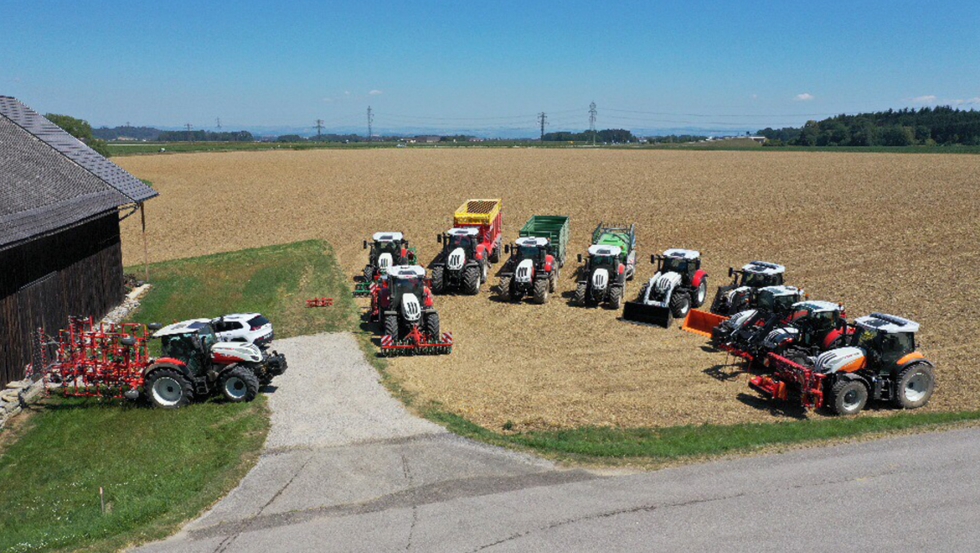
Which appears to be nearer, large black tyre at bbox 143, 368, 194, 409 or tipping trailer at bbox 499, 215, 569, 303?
large black tyre at bbox 143, 368, 194, 409

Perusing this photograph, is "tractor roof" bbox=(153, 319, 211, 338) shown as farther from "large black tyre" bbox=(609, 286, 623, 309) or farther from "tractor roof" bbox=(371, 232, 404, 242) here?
"large black tyre" bbox=(609, 286, 623, 309)

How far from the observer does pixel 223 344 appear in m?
16.3

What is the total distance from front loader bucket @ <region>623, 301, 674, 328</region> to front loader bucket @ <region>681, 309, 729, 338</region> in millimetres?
581

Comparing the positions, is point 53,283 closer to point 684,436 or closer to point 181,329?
point 181,329

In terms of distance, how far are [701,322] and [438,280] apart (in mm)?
9680

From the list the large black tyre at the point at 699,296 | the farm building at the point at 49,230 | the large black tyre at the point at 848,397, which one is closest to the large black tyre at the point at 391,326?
the farm building at the point at 49,230

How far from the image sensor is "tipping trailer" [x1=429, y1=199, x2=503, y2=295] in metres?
25.7

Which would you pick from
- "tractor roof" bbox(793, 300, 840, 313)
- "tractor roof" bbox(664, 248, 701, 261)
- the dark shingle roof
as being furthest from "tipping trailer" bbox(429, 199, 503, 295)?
"tractor roof" bbox(793, 300, 840, 313)

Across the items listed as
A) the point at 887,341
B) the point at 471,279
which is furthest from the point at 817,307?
the point at 471,279

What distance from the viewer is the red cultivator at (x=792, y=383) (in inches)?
591

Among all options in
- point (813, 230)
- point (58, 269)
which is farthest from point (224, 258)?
point (813, 230)

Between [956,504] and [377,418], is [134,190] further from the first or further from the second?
[956,504]

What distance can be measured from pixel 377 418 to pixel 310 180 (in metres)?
54.1

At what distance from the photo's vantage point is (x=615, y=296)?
23188mm
